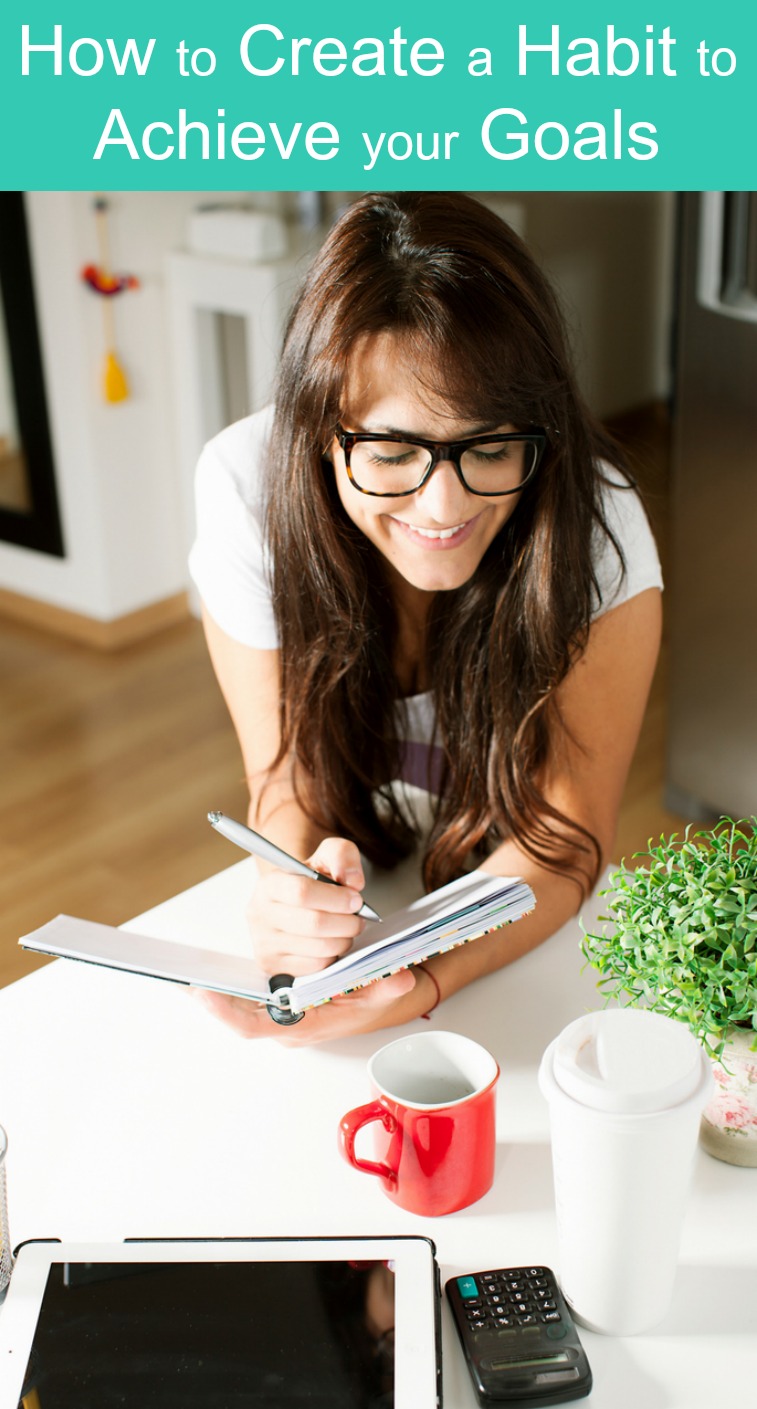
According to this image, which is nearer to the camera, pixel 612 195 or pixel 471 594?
pixel 471 594

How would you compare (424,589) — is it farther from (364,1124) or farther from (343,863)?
(364,1124)

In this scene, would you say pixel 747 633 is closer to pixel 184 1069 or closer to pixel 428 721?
pixel 428 721

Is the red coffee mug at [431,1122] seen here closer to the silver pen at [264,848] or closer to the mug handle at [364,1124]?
the mug handle at [364,1124]

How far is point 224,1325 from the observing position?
0.81m

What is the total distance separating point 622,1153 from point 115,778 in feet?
7.51

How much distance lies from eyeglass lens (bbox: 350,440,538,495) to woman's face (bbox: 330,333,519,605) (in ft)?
0.04

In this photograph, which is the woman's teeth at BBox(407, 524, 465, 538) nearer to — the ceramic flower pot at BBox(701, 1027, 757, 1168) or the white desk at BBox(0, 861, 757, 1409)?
the white desk at BBox(0, 861, 757, 1409)

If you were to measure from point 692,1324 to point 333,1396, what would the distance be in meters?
0.22

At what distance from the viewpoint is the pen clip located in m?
1.04

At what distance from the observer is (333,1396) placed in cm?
76
